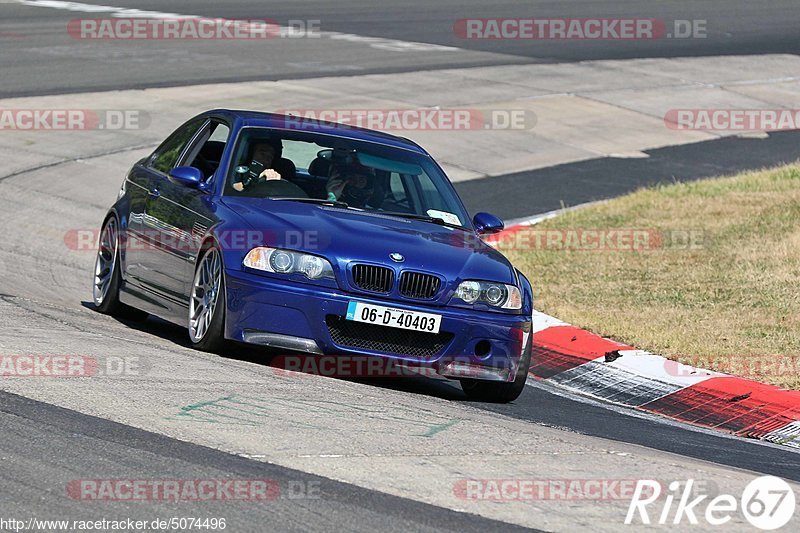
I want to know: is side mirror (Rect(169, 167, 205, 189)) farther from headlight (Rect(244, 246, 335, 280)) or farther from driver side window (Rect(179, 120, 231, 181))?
headlight (Rect(244, 246, 335, 280))

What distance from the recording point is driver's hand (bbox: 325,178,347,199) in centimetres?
907

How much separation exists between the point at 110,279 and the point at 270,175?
5.29 ft

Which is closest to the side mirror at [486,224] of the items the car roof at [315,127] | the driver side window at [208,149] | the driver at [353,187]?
the car roof at [315,127]

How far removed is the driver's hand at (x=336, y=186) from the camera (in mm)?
9074

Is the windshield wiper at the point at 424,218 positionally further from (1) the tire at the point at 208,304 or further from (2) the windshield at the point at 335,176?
(1) the tire at the point at 208,304

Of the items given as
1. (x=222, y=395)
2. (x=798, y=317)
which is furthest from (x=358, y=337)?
(x=798, y=317)

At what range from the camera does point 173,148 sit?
10.1 metres

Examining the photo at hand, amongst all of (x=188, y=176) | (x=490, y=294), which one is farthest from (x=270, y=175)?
(x=490, y=294)

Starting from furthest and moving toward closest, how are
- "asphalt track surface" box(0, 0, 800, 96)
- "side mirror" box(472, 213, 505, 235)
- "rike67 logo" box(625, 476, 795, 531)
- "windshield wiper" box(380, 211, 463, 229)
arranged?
"asphalt track surface" box(0, 0, 800, 96)
"side mirror" box(472, 213, 505, 235)
"windshield wiper" box(380, 211, 463, 229)
"rike67 logo" box(625, 476, 795, 531)

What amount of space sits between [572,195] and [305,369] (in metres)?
9.60

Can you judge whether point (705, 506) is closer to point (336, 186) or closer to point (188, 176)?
point (336, 186)

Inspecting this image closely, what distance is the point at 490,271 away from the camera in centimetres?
838

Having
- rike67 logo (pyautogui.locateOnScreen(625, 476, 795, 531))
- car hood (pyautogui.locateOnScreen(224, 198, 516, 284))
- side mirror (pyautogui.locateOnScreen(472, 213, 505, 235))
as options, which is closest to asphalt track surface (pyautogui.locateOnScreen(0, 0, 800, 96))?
side mirror (pyautogui.locateOnScreen(472, 213, 505, 235))

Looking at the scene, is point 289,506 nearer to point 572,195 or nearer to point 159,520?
point 159,520
